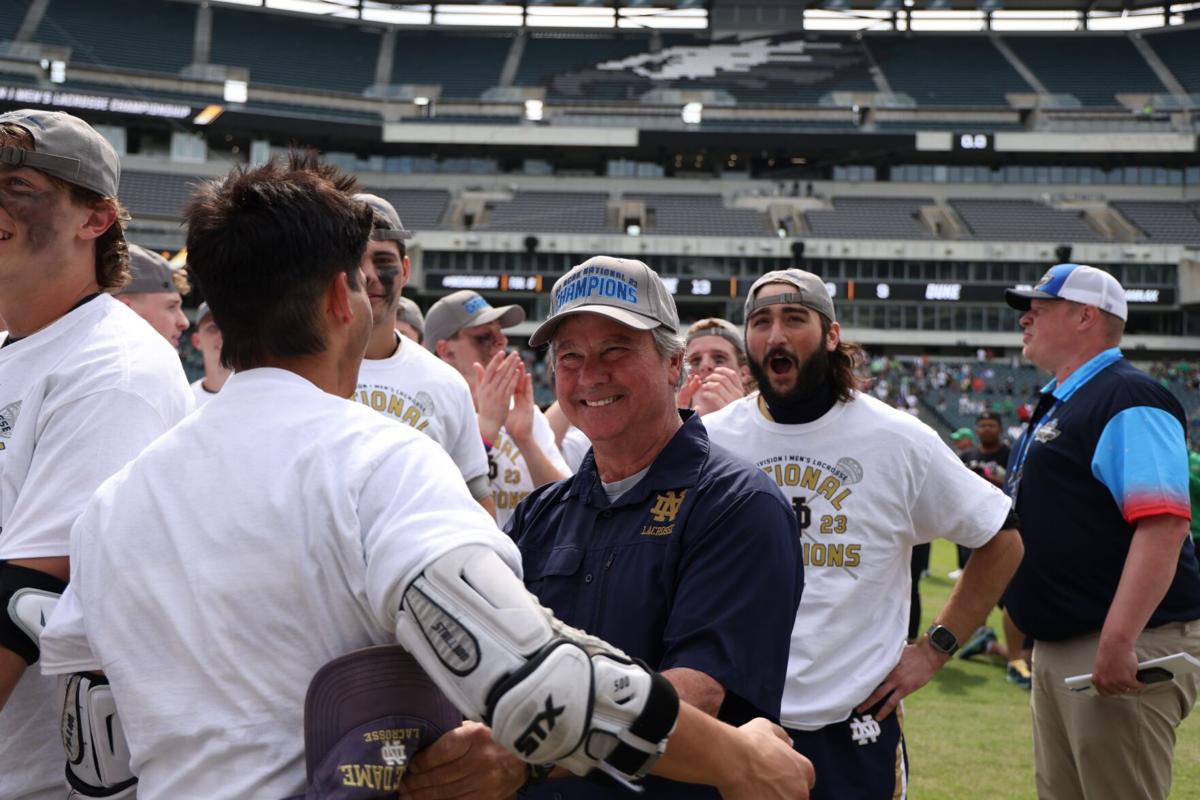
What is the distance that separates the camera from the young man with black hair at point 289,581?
4.98 feet

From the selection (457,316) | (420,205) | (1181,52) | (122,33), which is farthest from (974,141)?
(457,316)

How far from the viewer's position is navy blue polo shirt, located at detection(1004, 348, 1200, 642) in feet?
13.0

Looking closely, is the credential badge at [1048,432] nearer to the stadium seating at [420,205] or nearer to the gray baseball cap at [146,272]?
the gray baseball cap at [146,272]

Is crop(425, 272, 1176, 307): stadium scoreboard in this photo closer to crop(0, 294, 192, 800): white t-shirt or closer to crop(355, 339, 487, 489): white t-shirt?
crop(355, 339, 487, 489): white t-shirt

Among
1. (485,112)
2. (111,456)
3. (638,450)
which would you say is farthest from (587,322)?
(485,112)

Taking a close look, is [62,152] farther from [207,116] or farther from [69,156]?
[207,116]

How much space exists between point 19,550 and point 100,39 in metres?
54.7

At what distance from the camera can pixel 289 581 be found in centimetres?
161


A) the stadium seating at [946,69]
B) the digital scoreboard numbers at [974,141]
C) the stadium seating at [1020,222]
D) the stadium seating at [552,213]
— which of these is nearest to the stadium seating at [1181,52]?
the stadium seating at [946,69]

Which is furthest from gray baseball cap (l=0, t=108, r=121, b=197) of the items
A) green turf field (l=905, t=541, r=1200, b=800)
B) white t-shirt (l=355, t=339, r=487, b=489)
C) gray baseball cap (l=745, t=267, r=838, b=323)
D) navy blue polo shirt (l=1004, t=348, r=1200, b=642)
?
green turf field (l=905, t=541, r=1200, b=800)

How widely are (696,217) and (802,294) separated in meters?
46.0

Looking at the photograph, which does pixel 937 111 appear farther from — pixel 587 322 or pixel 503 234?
pixel 587 322

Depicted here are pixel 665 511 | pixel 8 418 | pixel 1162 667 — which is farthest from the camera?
pixel 1162 667

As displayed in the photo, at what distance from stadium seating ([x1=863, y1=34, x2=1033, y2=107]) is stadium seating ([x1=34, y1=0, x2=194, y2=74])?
34272mm
